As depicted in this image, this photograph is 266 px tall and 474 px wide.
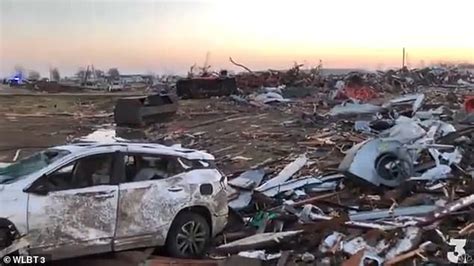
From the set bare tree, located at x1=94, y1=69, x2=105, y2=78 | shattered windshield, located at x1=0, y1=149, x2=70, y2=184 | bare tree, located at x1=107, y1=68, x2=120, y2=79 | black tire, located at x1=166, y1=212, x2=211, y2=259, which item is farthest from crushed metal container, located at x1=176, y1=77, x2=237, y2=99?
shattered windshield, located at x1=0, y1=149, x2=70, y2=184

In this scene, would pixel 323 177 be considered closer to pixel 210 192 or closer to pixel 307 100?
pixel 210 192

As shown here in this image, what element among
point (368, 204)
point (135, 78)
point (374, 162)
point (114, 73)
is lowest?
point (368, 204)

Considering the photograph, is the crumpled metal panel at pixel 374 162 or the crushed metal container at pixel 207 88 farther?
the crushed metal container at pixel 207 88

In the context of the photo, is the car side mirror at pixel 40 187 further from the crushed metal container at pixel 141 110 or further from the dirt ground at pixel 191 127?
the crushed metal container at pixel 141 110

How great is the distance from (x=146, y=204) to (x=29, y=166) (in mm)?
1384

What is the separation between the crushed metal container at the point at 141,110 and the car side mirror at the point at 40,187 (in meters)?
13.8

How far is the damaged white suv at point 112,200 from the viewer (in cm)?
662

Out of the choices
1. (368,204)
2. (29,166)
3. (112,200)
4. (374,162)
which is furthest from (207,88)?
(112,200)

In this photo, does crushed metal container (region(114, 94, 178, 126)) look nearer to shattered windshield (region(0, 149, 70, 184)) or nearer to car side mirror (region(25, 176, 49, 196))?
shattered windshield (region(0, 149, 70, 184))

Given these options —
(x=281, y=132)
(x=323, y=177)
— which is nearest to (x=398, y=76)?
(x=281, y=132)

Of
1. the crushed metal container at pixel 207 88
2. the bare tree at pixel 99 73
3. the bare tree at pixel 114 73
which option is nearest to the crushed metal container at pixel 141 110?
the bare tree at pixel 114 73

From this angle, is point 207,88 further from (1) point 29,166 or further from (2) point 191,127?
(1) point 29,166

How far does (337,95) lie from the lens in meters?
28.5

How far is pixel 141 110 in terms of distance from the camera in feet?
68.5
